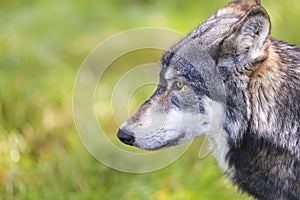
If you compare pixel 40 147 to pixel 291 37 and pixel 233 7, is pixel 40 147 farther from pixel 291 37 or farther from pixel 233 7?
pixel 291 37

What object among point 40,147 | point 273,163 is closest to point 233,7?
point 273,163

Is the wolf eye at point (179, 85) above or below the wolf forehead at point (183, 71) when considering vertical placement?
below

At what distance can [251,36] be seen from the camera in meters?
3.78

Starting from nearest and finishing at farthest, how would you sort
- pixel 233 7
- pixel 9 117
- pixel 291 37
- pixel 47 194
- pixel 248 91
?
pixel 248 91 < pixel 233 7 < pixel 47 194 < pixel 9 117 < pixel 291 37

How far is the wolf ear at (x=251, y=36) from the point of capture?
371 cm

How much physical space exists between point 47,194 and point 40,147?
2.71 ft

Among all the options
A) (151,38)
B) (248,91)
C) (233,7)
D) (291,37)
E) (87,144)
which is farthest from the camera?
(151,38)

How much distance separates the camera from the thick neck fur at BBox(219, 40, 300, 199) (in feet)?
12.7

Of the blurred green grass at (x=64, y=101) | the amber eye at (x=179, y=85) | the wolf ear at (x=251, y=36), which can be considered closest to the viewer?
the wolf ear at (x=251, y=36)

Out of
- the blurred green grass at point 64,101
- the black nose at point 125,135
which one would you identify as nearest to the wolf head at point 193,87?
the black nose at point 125,135

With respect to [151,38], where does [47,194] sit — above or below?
below

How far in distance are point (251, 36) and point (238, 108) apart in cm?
38

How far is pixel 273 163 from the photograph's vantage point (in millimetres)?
3965

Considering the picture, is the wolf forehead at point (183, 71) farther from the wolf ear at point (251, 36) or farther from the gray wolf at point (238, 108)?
the wolf ear at point (251, 36)
